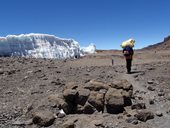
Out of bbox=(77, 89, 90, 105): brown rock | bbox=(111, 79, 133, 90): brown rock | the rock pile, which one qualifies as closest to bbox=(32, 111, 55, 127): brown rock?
the rock pile

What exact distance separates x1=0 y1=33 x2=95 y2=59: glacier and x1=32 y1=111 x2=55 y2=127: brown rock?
20.2 metres

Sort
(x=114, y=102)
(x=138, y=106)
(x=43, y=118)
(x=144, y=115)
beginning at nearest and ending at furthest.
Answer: (x=144, y=115), (x=43, y=118), (x=114, y=102), (x=138, y=106)

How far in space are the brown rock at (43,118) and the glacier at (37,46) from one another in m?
20.2

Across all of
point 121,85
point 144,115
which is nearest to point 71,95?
point 121,85

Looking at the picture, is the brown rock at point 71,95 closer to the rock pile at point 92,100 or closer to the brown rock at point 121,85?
the rock pile at point 92,100

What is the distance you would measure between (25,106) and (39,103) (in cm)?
44

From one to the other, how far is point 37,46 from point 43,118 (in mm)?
22762

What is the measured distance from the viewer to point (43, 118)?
848cm

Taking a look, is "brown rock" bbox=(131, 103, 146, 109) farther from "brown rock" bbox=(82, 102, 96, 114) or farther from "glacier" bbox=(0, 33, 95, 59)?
"glacier" bbox=(0, 33, 95, 59)

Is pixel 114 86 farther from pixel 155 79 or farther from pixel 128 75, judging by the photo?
pixel 128 75

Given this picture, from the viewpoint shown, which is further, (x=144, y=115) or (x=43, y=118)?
(x=43, y=118)

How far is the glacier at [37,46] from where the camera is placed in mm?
28625

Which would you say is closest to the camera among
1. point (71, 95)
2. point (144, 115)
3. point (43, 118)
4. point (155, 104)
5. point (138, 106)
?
point (144, 115)

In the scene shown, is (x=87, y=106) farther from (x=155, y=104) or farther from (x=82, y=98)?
(x=155, y=104)
